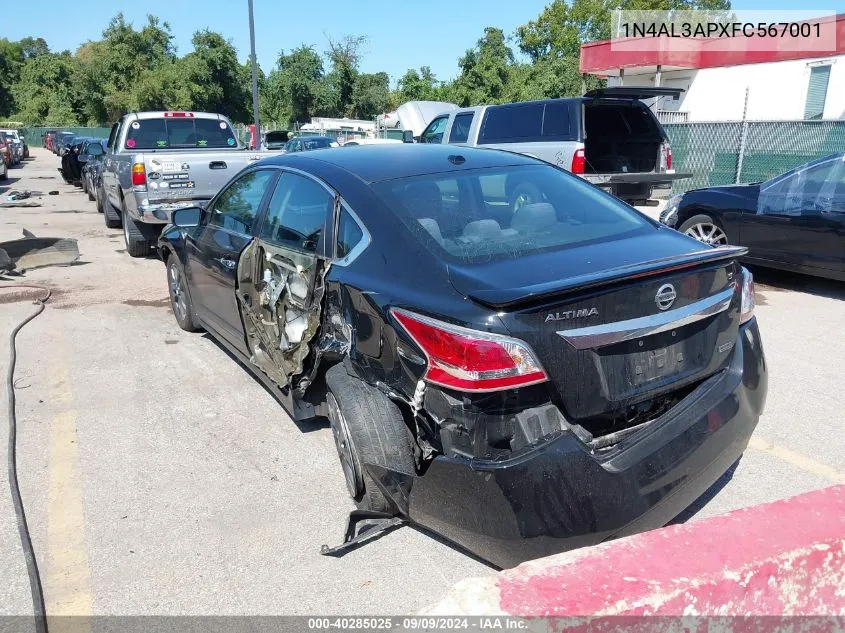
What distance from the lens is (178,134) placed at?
11.2m

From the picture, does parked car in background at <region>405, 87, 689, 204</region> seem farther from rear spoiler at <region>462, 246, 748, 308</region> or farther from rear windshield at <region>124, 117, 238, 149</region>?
rear spoiler at <region>462, 246, 748, 308</region>

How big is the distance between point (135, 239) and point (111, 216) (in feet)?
12.3

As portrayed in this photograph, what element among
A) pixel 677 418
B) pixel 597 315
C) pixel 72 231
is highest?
pixel 597 315

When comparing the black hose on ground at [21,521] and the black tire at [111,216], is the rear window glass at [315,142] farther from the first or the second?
the black hose on ground at [21,521]

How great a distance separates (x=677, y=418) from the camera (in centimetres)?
273

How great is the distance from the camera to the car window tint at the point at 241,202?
4504mm

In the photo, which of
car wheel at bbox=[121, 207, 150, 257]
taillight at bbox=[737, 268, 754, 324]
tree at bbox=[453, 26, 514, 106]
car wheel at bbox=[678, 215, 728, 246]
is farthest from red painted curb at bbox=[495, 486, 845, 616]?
tree at bbox=[453, 26, 514, 106]

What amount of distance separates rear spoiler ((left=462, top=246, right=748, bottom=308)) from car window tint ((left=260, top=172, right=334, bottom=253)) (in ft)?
4.42

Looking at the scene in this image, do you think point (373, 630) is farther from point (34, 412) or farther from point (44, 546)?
Result: point (34, 412)

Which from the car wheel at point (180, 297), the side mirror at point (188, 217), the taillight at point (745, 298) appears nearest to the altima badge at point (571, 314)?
the taillight at point (745, 298)

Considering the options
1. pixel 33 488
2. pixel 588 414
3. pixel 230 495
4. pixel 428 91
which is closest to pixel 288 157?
pixel 230 495

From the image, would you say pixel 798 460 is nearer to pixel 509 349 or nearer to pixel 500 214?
pixel 500 214

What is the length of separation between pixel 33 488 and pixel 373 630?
2.23m

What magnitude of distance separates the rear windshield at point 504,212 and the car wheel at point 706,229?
472cm
